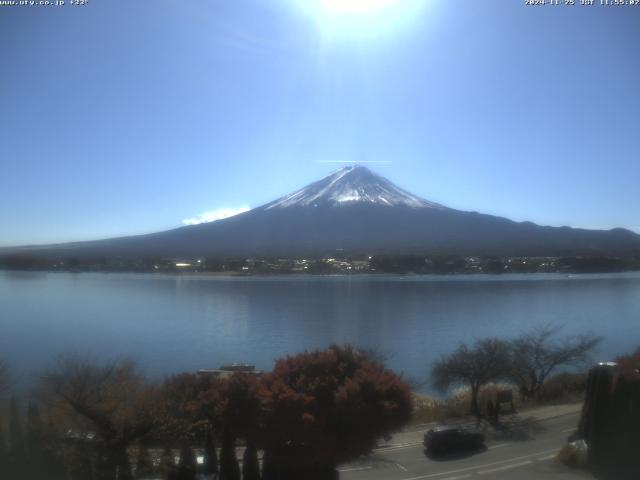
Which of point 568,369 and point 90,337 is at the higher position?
point 90,337

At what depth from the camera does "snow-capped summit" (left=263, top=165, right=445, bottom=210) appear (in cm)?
4662

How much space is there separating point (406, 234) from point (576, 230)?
35.9 feet

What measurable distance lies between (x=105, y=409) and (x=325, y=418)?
2.41 meters

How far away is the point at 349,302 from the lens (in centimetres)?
2050

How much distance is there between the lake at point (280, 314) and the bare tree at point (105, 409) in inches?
135

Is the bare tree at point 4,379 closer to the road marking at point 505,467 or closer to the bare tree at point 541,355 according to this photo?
the road marking at point 505,467

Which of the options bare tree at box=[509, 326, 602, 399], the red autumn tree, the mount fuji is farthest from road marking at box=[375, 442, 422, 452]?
the mount fuji

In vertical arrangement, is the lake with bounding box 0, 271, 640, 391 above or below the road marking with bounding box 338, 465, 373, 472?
above

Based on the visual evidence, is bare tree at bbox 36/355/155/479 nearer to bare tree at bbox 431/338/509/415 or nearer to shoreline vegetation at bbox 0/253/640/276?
bare tree at bbox 431/338/509/415

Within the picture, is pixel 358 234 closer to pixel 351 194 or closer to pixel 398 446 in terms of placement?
pixel 351 194

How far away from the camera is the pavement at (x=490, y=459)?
637 cm

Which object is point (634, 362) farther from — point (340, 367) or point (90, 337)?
point (90, 337)

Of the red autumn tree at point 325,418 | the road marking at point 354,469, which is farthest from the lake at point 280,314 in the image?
the red autumn tree at point 325,418

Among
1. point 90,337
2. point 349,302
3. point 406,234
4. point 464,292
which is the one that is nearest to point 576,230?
point 406,234
